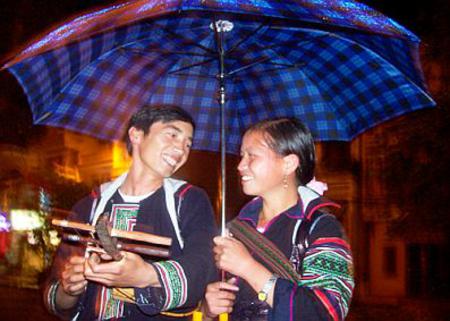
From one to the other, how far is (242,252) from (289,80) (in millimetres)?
1824

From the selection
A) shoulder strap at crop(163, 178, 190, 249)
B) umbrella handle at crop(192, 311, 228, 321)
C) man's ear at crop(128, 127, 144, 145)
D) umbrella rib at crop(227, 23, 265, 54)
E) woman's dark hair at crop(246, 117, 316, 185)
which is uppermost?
umbrella rib at crop(227, 23, 265, 54)

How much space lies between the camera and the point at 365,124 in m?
3.85

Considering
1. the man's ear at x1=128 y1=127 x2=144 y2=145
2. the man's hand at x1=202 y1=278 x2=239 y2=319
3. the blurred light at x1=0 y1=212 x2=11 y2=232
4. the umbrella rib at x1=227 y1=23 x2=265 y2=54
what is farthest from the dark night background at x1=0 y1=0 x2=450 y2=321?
the man's hand at x1=202 y1=278 x2=239 y2=319

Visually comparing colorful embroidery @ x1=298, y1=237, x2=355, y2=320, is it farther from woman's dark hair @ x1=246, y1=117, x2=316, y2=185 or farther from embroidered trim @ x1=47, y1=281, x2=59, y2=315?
embroidered trim @ x1=47, y1=281, x2=59, y2=315

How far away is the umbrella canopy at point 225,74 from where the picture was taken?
3307mm

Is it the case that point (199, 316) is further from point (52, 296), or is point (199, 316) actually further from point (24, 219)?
point (24, 219)

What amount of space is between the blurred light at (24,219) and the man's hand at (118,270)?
17437mm

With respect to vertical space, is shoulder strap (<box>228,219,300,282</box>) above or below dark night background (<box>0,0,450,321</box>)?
below

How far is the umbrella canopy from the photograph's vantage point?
3.31 m

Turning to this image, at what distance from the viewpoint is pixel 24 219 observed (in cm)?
1942

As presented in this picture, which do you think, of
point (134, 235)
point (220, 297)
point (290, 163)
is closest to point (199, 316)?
point (220, 297)

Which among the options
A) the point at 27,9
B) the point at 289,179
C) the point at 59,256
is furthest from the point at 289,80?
the point at 27,9

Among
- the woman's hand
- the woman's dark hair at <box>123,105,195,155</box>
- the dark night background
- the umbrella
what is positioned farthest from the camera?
the dark night background

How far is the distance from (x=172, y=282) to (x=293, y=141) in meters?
1.18
